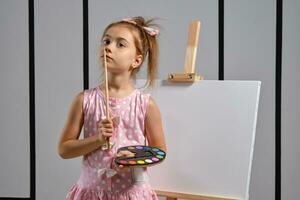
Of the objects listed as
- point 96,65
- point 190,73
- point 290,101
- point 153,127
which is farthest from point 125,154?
point 290,101

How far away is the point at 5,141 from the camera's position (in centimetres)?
187

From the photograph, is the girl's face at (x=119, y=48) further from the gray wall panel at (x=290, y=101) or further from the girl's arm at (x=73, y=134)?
the gray wall panel at (x=290, y=101)

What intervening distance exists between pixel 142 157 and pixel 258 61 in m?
0.88

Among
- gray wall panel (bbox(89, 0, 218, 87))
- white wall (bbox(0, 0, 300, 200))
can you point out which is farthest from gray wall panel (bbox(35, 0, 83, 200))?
gray wall panel (bbox(89, 0, 218, 87))

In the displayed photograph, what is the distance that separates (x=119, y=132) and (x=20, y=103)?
86 cm

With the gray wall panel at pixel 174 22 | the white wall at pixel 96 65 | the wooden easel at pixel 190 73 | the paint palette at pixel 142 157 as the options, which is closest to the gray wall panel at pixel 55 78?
the white wall at pixel 96 65

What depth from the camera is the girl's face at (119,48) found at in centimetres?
114

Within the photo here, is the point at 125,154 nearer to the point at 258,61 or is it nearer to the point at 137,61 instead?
the point at 137,61

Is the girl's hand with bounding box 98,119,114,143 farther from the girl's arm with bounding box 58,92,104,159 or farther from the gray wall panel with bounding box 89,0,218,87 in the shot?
the gray wall panel with bounding box 89,0,218,87

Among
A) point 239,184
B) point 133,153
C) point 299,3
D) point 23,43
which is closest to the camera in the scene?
point 133,153

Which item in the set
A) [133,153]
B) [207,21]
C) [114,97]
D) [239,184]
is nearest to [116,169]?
[133,153]

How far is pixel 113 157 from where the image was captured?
3.75 ft

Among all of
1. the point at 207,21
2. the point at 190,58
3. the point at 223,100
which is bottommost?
the point at 223,100

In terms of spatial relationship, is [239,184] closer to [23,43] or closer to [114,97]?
[114,97]
